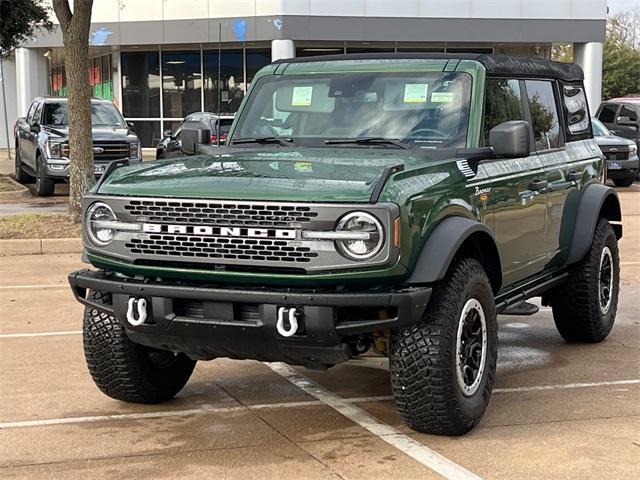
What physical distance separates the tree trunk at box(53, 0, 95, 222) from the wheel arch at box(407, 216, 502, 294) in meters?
8.79

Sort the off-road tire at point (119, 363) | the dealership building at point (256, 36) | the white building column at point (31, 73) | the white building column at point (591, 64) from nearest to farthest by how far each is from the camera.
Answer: the off-road tire at point (119, 363)
the dealership building at point (256, 36)
the white building column at point (591, 64)
the white building column at point (31, 73)

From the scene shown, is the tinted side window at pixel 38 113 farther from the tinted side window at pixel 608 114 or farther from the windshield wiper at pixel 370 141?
the windshield wiper at pixel 370 141

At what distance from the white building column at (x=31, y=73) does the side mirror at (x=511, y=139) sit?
104 ft

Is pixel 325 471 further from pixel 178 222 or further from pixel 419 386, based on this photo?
pixel 178 222

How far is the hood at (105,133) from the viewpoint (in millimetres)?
18031

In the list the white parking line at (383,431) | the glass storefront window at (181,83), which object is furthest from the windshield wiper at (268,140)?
the glass storefront window at (181,83)

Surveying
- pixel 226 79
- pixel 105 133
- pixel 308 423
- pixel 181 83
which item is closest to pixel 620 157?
pixel 105 133

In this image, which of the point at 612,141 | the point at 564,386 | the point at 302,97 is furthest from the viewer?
the point at 612,141

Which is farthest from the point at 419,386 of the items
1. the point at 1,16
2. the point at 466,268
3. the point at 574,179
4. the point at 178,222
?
the point at 1,16

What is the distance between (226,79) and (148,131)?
342 centimetres

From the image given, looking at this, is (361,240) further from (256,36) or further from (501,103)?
(256,36)

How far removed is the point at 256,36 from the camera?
29750 millimetres

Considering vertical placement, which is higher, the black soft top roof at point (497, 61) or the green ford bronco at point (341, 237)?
the black soft top roof at point (497, 61)

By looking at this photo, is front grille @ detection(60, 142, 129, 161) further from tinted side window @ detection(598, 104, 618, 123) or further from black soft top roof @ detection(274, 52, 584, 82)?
tinted side window @ detection(598, 104, 618, 123)
